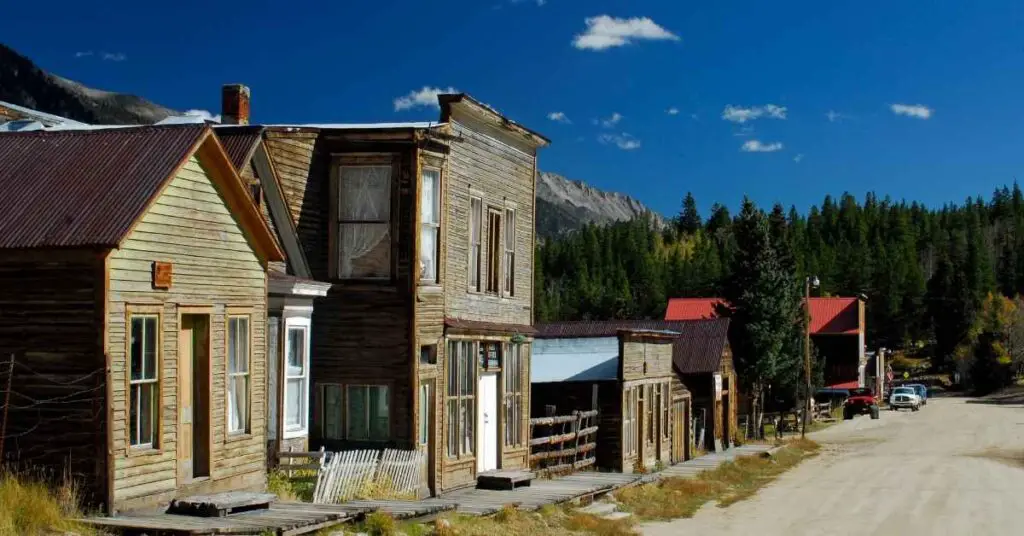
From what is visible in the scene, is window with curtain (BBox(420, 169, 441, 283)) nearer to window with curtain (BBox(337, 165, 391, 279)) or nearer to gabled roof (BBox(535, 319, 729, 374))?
window with curtain (BBox(337, 165, 391, 279))

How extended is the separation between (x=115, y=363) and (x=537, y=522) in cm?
780

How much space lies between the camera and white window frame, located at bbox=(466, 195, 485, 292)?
22.9m

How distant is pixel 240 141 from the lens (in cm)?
1869

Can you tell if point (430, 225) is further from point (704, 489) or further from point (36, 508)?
point (704, 489)

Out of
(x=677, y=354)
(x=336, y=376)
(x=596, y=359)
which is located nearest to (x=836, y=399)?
(x=677, y=354)

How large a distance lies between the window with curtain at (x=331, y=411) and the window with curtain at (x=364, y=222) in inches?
80.3

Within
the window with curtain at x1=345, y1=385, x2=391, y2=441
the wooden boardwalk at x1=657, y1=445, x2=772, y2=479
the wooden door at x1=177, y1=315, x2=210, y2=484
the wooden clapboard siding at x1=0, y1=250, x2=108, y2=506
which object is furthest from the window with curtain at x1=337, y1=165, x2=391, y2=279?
the wooden boardwalk at x1=657, y1=445, x2=772, y2=479

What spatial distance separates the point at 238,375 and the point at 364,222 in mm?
5137

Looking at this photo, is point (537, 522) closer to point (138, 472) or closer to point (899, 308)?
point (138, 472)

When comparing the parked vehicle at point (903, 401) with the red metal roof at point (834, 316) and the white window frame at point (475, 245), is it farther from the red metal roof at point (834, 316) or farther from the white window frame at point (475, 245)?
the white window frame at point (475, 245)

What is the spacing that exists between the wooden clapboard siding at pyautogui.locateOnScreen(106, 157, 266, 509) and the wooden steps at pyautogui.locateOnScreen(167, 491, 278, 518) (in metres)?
0.23

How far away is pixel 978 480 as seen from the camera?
115 feet

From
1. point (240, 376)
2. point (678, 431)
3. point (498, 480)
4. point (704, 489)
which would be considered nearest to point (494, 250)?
point (498, 480)

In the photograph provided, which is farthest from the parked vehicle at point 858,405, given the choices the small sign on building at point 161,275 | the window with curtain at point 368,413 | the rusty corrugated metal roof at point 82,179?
the small sign on building at point 161,275
